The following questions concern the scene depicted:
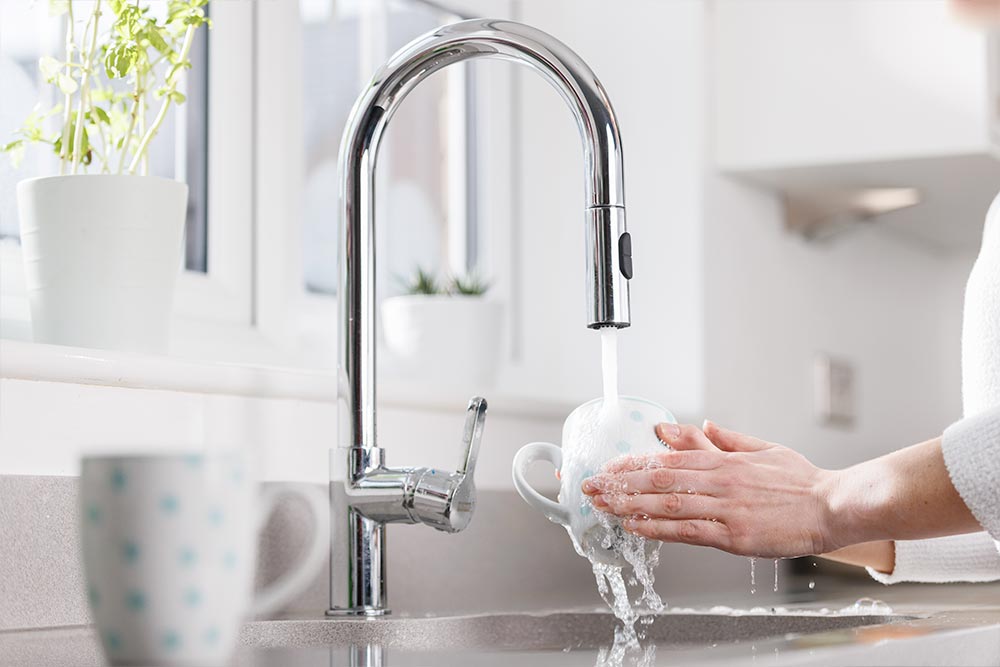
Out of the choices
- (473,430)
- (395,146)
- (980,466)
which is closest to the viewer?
(980,466)

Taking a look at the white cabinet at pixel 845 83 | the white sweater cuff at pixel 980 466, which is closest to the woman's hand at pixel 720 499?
the white sweater cuff at pixel 980 466

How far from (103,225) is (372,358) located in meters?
0.23

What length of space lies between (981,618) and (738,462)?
20cm

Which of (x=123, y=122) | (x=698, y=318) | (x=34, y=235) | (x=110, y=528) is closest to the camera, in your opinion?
(x=110, y=528)

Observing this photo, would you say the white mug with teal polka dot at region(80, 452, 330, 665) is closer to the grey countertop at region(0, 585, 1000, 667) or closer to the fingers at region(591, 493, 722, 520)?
the grey countertop at region(0, 585, 1000, 667)

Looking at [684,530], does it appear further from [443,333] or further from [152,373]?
[443,333]

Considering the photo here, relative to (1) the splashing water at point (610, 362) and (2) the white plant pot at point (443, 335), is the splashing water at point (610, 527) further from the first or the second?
(2) the white plant pot at point (443, 335)

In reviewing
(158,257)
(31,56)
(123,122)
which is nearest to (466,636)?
(158,257)

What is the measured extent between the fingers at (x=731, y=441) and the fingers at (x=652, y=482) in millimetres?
122

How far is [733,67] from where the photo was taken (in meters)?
1.81

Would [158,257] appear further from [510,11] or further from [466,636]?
[510,11]

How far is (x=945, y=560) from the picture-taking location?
1239 millimetres

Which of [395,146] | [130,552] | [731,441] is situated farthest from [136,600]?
[395,146]

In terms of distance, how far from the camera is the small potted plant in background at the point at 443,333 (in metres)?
1.54
